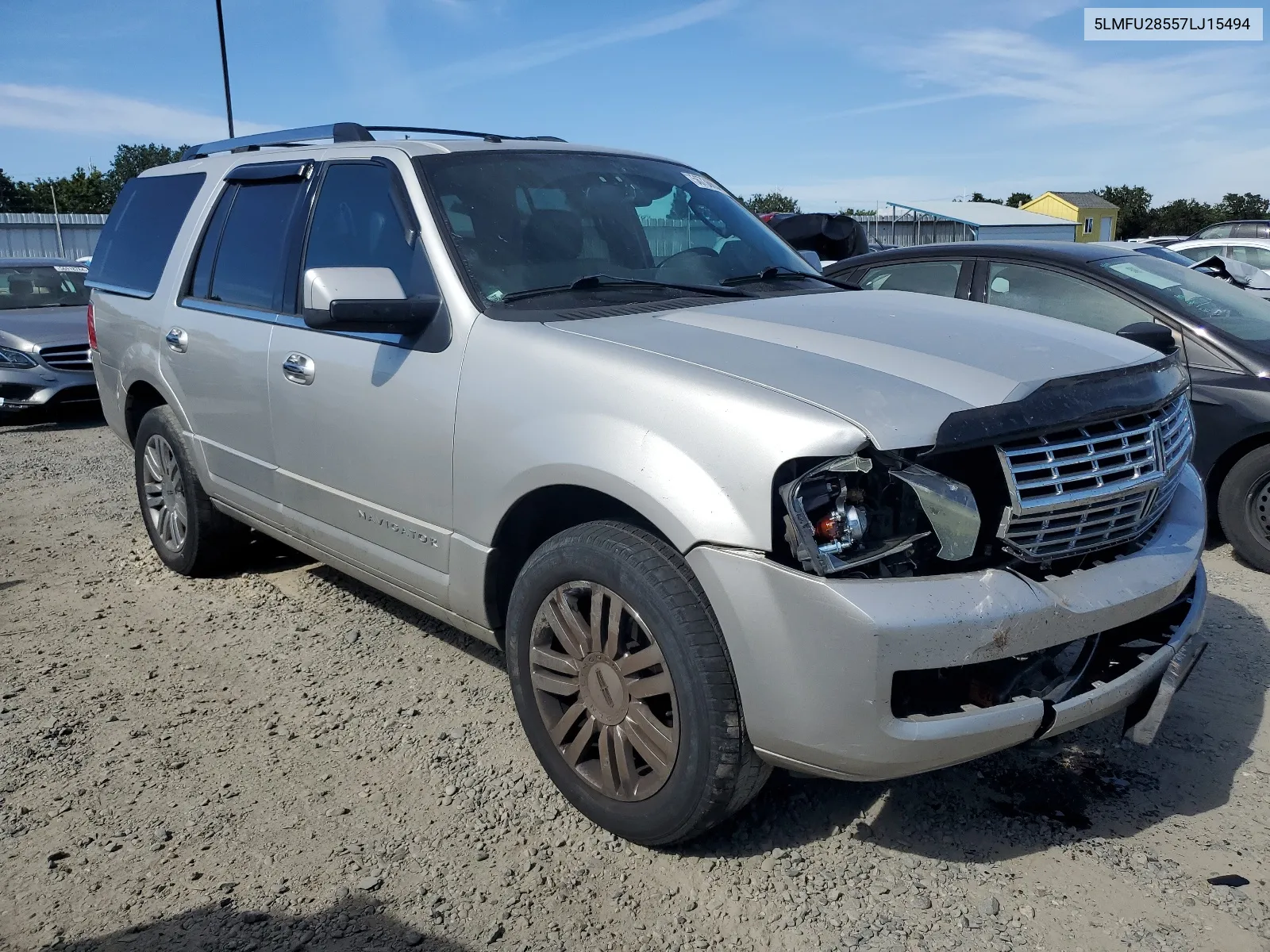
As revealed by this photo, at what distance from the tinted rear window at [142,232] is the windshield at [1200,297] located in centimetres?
468

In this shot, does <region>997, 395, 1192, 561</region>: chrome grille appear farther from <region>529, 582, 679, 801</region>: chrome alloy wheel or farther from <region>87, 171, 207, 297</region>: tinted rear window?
<region>87, 171, 207, 297</region>: tinted rear window

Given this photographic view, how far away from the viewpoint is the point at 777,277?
3.78 metres

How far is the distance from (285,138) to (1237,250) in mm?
14504

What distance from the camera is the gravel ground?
8.11ft

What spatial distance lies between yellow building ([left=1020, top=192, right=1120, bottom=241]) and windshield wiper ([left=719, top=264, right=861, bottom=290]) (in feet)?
222

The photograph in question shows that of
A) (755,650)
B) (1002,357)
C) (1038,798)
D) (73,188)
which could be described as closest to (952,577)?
(755,650)

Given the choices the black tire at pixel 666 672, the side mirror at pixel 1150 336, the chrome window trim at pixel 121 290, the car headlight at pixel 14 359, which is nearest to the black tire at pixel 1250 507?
the side mirror at pixel 1150 336

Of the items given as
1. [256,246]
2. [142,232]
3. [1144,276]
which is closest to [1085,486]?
[256,246]

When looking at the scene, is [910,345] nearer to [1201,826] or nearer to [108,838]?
[1201,826]

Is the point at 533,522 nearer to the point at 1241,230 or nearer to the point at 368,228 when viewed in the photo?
the point at 368,228

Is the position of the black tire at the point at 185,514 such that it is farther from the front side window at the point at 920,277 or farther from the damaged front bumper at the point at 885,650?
the front side window at the point at 920,277

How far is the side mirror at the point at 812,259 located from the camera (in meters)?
4.25

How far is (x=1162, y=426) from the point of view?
2.81 meters

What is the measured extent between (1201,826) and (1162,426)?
111cm
